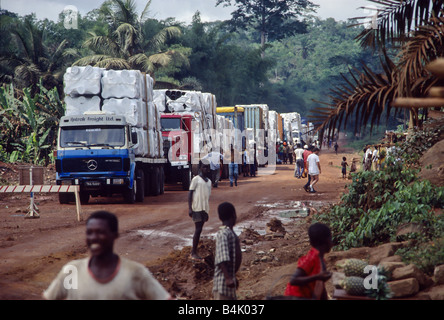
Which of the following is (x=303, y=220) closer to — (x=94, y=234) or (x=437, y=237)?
(x=437, y=237)

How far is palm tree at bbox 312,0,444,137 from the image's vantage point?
327 inches

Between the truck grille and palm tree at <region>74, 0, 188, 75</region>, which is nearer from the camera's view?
the truck grille

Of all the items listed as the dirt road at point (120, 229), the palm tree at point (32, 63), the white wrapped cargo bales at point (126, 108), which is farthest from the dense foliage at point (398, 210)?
the palm tree at point (32, 63)

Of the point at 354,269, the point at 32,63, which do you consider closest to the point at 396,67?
the point at 354,269

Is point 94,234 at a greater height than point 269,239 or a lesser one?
greater

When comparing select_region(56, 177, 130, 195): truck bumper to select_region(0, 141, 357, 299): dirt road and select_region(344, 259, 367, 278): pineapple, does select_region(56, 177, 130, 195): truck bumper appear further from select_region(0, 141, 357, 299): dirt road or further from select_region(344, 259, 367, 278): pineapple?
select_region(344, 259, 367, 278): pineapple

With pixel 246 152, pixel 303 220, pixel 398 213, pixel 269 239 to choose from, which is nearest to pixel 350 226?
pixel 398 213

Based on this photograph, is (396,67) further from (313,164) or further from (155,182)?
(155,182)

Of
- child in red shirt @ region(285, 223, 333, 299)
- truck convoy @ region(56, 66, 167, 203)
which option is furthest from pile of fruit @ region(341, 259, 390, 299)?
truck convoy @ region(56, 66, 167, 203)

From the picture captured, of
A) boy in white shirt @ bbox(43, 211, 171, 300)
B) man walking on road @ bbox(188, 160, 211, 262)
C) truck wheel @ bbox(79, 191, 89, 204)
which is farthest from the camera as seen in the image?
truck wheel @ bbox(79, 191, 89, 204)

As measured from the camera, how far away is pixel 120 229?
48.2ft

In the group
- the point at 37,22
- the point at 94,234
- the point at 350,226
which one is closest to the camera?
the point at 94,234

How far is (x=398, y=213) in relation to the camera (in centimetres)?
993
